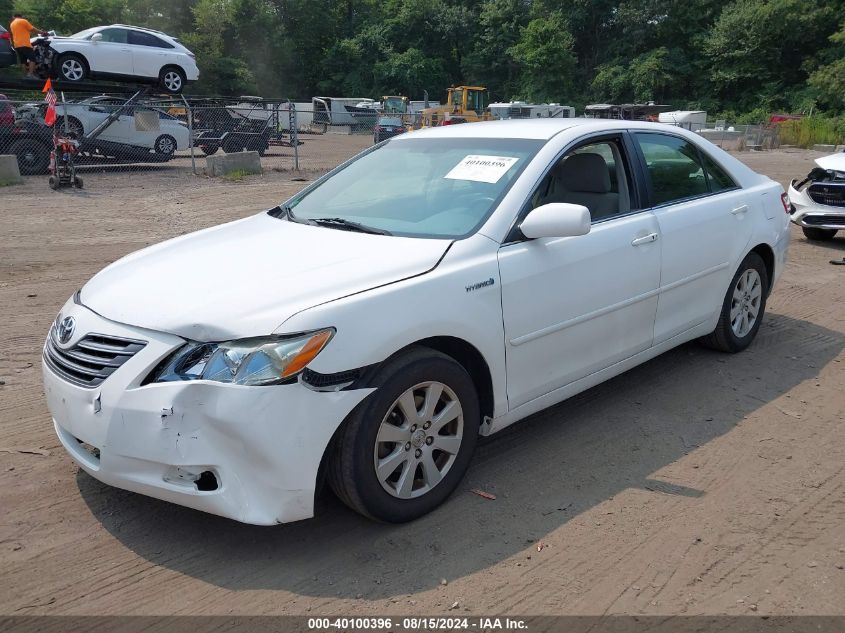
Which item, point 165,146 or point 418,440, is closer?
point 418,440

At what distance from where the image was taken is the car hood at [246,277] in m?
2.92

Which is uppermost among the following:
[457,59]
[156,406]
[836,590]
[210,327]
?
[457,59]

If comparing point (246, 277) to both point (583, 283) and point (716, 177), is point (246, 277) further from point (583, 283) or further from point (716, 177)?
point (716, 177)

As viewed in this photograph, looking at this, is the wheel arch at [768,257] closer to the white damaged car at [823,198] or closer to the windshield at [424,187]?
the windshield at [424,187]

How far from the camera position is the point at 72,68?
1728 cm

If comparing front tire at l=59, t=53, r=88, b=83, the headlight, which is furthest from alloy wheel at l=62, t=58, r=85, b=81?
the headlight

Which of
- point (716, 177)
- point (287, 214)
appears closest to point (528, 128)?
point (287, 214)

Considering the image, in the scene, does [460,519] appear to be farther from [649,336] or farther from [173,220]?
[173,220]

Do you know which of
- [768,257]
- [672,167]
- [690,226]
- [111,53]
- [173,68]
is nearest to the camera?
[690,226]

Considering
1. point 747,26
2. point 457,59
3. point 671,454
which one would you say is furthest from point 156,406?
point 457,59

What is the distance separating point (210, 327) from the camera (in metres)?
2.87

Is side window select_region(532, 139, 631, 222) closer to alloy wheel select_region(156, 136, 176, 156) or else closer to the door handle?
the door handle

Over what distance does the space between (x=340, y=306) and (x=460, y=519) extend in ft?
3.74

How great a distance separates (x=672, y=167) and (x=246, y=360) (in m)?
3.23
